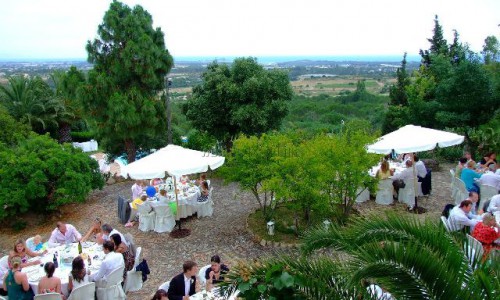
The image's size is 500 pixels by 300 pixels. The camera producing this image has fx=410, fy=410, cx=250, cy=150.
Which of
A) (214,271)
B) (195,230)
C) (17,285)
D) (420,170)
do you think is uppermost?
(420,170)

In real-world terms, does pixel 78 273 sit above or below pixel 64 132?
above

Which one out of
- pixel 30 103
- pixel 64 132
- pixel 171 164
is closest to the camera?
pixel 171 164

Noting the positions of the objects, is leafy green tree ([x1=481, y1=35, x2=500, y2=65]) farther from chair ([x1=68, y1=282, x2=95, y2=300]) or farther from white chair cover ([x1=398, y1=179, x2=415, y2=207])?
chair ([x1=68, y1=282, x2=95, y2=300])

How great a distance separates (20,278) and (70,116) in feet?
72.7

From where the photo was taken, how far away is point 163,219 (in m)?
10.4

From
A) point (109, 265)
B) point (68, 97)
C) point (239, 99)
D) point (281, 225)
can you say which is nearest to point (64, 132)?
point (68, 97)

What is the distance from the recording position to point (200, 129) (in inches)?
645

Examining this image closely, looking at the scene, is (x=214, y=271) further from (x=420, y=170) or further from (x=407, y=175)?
(x=420, y=170)

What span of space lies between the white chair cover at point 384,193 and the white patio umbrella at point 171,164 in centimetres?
Answer: 454

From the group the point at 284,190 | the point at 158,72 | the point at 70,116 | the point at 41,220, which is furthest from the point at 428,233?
the point at 70,116

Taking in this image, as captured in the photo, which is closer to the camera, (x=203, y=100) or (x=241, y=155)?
(x=241, y=155)

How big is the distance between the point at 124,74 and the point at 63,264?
962 cm

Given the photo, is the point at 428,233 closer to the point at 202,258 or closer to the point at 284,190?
the point at 284,190

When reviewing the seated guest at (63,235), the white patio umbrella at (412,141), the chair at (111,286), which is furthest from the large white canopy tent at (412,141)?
the seated guest at (63,235)
